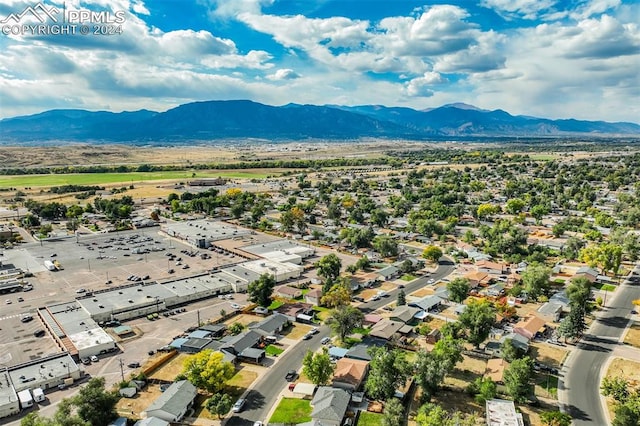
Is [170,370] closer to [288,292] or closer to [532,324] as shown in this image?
[288,292]

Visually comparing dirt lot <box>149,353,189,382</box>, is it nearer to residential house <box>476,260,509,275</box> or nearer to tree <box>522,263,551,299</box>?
tree <box>522,263,551,299</box>

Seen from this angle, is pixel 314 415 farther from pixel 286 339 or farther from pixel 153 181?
pixel 153 181

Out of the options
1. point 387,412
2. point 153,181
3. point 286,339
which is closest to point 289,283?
point 286,339

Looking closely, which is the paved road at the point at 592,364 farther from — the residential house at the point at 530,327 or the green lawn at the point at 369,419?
the green lawn at the point at 369,419

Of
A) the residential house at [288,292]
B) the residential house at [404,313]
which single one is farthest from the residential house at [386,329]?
the residential house at [288,292]

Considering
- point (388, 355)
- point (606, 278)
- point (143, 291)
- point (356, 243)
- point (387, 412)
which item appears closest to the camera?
point (387, 412)

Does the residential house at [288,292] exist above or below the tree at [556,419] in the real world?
below

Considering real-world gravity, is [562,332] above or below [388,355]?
below
